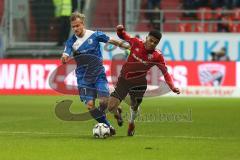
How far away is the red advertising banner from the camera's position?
27062mm

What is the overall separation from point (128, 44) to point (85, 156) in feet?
11.7

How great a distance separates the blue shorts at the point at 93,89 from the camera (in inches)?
558

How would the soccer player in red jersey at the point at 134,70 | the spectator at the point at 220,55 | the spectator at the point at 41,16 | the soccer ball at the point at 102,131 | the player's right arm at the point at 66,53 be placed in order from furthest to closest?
1. the spectator at the point at 41,16
2. the spectator at the point at 220,55
3. the soccer player in red jersey at the point at 134,70
4. the soccer ball at the point at 102,131
5. the player's right arm at the point at 66,53

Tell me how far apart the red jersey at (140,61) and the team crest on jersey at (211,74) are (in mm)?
12878

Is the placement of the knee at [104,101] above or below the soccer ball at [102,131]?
above

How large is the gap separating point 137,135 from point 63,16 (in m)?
16.3

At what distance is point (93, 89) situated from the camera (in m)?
14.3

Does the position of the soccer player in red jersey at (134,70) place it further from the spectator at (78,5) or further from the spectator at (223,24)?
the spectator at (78,5)

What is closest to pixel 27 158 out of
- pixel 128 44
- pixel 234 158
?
pixel 234 158

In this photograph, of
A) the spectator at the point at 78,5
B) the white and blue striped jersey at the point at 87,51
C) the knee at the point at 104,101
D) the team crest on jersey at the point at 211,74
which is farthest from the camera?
the spectator at the point at 78,5

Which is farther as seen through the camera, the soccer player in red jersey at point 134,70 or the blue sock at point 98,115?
the blue sock at point 98,115

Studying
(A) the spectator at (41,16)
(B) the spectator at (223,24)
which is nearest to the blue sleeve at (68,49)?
(B) the spectator at (223,24)

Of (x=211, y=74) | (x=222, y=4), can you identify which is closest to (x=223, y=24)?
(x=222, y=4)

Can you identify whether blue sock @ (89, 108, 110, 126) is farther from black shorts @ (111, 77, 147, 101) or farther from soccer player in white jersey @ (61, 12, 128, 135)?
black shorts @ (111, 77, 147, 101)
